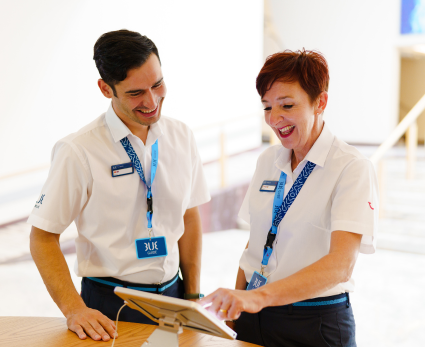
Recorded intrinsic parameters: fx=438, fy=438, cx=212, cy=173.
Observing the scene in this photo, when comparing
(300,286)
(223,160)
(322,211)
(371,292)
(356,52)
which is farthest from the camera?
(356,52)

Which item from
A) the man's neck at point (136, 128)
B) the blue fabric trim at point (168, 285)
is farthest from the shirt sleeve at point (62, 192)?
the blue fabric trim at point (168, 285)

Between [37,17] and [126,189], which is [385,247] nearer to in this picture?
[126,189]

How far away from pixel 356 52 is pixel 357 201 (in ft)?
28.6

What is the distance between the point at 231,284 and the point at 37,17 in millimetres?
3408

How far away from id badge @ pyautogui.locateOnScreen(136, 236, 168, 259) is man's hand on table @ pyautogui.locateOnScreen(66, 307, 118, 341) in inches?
11.3

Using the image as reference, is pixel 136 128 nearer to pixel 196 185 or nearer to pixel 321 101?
pixel 196 185

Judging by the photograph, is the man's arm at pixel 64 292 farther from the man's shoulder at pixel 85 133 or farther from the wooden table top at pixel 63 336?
the man's shoulder at pixel 85 133

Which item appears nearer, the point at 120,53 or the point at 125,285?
the point at 120,53

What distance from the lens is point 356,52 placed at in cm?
923

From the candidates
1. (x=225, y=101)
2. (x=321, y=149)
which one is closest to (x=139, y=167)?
(x=321, y=149)

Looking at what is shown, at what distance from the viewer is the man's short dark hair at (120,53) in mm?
1576

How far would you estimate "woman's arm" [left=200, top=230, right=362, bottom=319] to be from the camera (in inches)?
43.5

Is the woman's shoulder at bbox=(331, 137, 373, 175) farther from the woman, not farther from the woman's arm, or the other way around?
the woman's arm

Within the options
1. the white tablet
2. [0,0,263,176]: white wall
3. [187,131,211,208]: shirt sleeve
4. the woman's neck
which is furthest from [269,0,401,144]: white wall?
the white tablet
